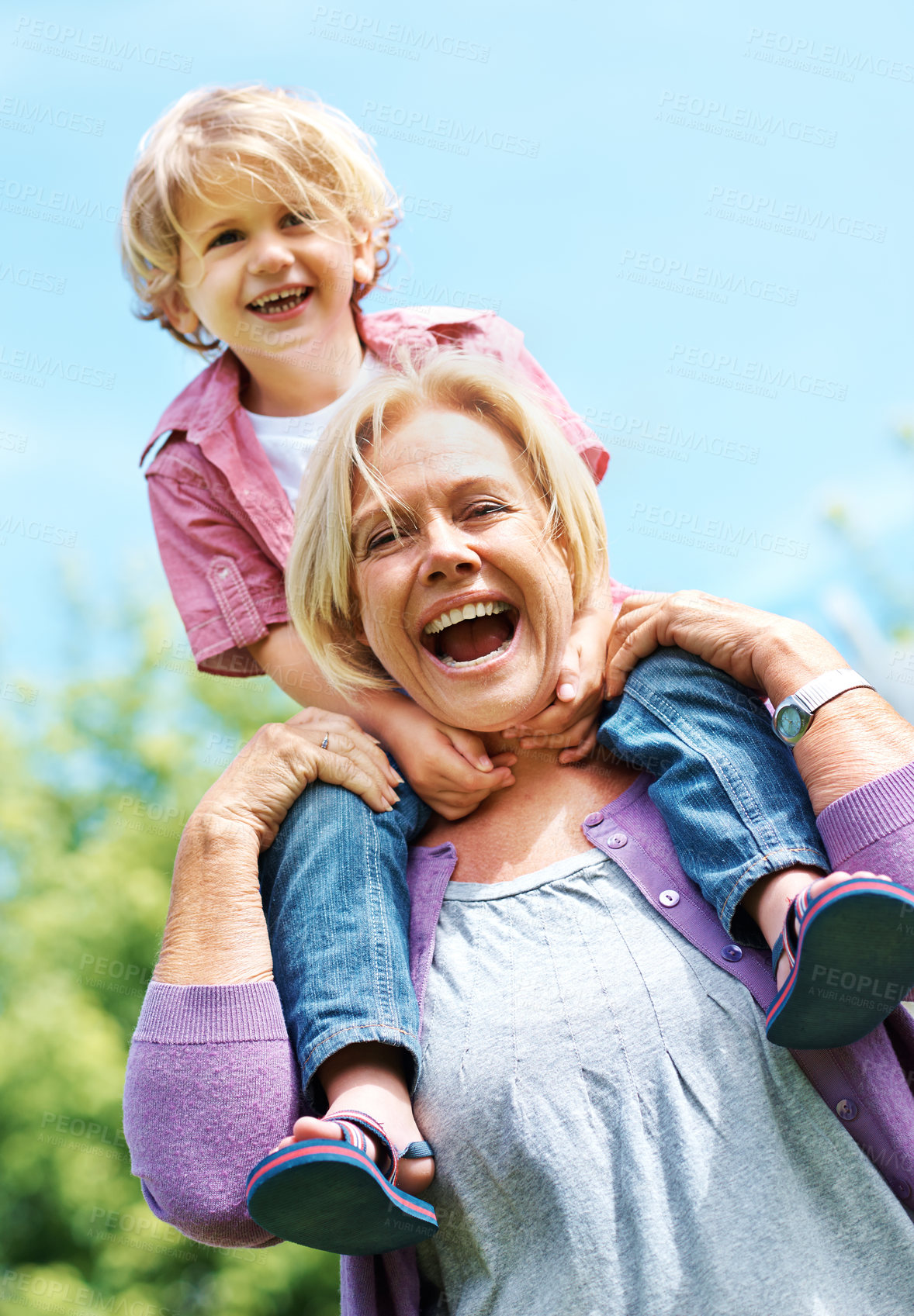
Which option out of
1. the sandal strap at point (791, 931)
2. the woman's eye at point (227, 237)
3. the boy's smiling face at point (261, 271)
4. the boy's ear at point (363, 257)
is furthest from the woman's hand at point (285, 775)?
the boy's ear at point (363, 257)

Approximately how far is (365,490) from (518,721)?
58 centimetres

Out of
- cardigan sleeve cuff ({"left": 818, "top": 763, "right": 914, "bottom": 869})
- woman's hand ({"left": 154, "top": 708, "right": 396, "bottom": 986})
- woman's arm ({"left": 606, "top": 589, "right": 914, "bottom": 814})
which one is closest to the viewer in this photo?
cardigan sleeve cuff ({"left": 818, "top": 763, "right": 914, "bottom": 869})

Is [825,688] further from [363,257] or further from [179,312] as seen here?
[179,312]

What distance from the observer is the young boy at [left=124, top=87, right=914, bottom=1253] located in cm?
214

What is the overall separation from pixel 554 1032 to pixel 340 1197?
0.49 metres

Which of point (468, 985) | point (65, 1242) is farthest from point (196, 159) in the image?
point (65, 1242)

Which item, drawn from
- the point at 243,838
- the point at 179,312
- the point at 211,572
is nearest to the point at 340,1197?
the point at 243,838

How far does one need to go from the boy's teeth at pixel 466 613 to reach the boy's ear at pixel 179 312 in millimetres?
1648

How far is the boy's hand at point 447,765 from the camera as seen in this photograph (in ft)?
7.88

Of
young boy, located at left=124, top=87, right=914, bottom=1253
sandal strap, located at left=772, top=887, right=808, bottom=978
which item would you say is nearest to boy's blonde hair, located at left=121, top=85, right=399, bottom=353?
young boy, located at left=124, top=87, right=914, bottom=1253

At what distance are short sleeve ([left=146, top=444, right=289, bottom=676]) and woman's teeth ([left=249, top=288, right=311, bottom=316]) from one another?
476mm

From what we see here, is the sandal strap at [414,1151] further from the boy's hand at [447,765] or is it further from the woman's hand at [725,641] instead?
the woman's hand at [725,641]

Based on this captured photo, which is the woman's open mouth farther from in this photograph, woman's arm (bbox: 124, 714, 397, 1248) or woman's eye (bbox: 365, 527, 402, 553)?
woman's arm (bbox: 124, 714, 397, 1248)

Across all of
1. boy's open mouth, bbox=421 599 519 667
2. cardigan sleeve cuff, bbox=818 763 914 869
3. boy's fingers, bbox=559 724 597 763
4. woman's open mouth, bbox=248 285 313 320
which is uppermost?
woman's open mouth, bbox=248 285 313 320
